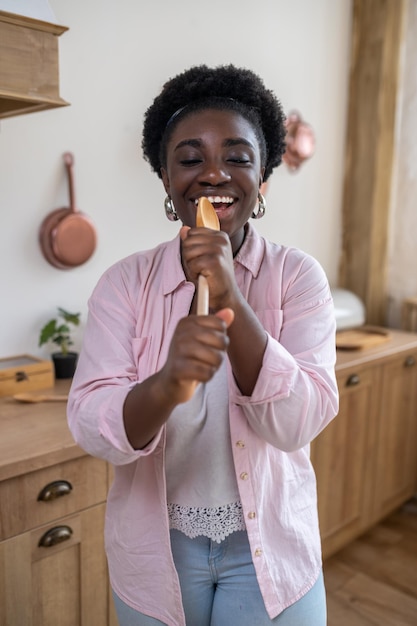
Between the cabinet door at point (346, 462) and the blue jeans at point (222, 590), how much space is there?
1.24 metres

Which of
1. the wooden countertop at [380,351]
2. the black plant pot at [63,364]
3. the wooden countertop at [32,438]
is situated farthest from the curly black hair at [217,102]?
the wooden countertop at [380,351]

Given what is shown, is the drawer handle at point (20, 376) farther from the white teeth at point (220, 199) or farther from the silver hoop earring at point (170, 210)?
the white teeth at point (220, 199)

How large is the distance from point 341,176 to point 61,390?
180cm

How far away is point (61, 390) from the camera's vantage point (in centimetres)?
172

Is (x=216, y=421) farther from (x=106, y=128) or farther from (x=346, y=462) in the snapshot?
(x=346, y=462)

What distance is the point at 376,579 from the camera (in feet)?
7.27

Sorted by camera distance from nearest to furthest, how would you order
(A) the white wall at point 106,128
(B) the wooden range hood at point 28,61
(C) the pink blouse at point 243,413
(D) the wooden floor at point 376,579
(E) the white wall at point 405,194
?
1. (C) the pink blouse at point 243,413
2. (B) the wooden range hood at point 28,61
3. (A) the white wall at point 106,128
4. (D) the wooden floor at point 376,579
5. (E) the white wall at point 405,194

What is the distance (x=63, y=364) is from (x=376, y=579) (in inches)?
56.0

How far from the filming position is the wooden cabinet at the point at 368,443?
7.22 feet

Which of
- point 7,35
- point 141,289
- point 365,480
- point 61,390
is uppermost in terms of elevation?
point 7,35

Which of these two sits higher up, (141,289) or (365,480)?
(141,289)

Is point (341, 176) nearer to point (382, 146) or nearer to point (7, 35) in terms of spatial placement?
point (382, 146)

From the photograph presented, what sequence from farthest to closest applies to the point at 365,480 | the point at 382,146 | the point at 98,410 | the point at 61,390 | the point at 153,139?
the point at 382,146 → the point at 365,480 → the point at 61,390 → the point at 153,139 → the point at 98,410

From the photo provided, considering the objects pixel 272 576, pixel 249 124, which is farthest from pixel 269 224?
pixel 272 576
